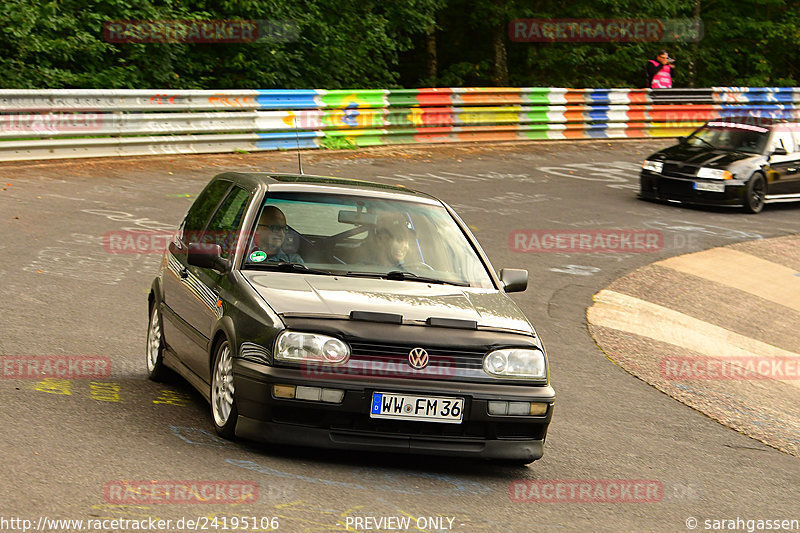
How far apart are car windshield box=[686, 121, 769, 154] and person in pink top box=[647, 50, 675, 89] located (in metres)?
8.26

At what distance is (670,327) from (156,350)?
20.8 ft

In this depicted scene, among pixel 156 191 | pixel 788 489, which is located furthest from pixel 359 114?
pixel 788 489

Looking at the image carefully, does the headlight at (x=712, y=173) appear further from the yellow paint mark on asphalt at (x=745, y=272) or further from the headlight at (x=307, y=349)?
the headlight at (x=307, y=349)

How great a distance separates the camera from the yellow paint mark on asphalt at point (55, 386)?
7.04 metres

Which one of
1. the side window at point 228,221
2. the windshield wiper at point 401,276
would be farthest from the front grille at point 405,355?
the side window at point 228,221

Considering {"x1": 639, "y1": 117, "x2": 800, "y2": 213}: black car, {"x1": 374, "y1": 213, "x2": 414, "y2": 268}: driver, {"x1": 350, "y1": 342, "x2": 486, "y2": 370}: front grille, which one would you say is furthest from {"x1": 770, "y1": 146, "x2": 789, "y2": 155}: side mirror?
{"x1": 350, "y1": 342, "x2": 486, "y2": 370}: front grille

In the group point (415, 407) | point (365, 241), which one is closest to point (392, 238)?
point (365, 241)

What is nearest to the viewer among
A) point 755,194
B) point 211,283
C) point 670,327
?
point 211,283

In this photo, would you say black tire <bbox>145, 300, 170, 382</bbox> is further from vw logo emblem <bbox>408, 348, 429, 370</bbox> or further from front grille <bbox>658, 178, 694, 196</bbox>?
front grille <bbox>658, 178, 694, 196</bbox>

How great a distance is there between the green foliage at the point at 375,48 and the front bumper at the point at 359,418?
57.8 ft

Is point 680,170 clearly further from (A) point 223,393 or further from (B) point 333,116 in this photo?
(A) point 223,393

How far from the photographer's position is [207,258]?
22.1ft

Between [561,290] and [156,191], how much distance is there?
6.48 metres

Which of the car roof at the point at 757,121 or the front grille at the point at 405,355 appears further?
the car roof at the point at 757,121
